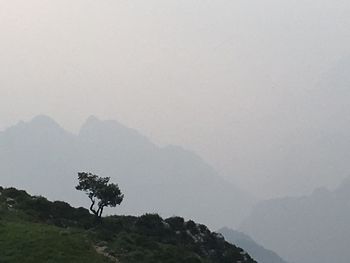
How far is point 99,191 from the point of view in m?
57.1

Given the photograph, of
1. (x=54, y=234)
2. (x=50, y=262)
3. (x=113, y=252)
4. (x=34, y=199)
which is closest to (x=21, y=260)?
(x=50, y=262)

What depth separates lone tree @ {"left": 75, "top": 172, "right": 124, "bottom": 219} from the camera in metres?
56.8

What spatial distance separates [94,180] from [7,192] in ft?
35.9

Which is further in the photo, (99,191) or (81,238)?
(99,191)

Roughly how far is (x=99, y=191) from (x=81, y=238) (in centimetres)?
1891

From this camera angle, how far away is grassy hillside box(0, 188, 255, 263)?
34.5 m

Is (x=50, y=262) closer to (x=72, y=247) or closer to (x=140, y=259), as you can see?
(x=72, y=247)

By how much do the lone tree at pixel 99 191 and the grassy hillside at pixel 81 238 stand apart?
7.22 ft

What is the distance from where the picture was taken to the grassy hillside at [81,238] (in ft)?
113

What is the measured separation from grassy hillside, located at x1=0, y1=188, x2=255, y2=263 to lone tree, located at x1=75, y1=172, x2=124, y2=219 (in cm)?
220

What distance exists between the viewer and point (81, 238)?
38.3m

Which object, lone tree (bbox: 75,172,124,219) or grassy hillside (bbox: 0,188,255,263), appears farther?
lone tree (bbox: 75,172,124,219)

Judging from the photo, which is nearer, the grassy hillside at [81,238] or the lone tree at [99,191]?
the grassy hillside at [81,238]

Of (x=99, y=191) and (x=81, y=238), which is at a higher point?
(x=99, y=191)
